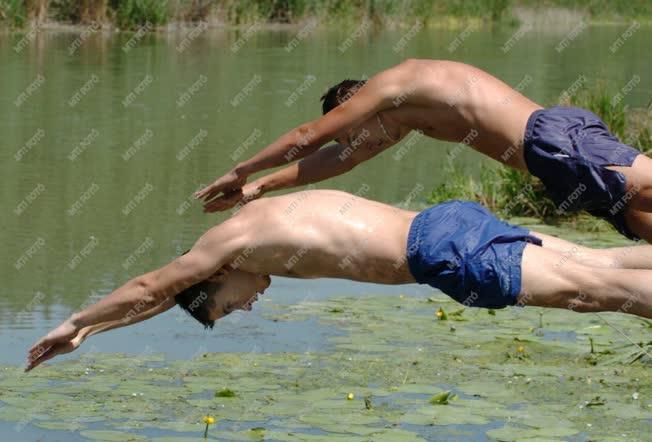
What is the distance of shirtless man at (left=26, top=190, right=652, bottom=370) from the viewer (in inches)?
209

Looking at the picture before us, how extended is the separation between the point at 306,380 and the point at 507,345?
3.96ft

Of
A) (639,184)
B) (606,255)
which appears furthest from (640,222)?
(606,255)

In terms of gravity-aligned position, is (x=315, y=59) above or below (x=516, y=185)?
above

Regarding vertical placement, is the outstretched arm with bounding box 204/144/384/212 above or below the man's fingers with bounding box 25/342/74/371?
above

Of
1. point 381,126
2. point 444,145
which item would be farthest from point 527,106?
point 444,145

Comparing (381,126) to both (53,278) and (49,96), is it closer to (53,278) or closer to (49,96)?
(53,278)

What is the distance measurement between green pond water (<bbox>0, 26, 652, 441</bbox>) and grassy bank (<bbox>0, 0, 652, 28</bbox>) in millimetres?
10386

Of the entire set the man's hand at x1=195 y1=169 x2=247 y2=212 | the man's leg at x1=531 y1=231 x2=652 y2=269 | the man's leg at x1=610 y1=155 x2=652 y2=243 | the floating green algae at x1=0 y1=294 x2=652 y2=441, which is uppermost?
the man's hand at x1=195 y1=169 x2=247 y2=212

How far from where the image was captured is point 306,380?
269 inches

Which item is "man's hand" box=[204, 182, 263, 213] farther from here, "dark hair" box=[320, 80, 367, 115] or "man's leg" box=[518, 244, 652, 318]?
"man's leg" box=[518, 244, 652, 318]

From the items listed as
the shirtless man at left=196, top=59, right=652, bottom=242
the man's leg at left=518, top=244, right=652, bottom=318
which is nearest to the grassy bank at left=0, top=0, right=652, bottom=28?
the shirtless man at left=196, top=59, right=652, bottom=242

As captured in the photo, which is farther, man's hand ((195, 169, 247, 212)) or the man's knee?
man's hand ((195, 169, 247, 212))

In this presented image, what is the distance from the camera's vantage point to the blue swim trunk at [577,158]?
19.1 feet

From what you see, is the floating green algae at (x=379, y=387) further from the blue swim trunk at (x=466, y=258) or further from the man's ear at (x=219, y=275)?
the blue swim trunk at (x=466, y=258)
